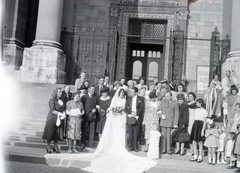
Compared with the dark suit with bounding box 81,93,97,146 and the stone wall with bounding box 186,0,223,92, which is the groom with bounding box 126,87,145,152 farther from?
the stone wall with bounding box 186,0,223,92

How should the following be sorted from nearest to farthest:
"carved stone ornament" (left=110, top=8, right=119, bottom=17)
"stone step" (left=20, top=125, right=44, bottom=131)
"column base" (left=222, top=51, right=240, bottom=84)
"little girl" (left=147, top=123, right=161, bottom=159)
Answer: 1. "little girl" (left=147, top=123, right=161, bottom=159)
2. "stone step" (left=20, top=125, right=44, bottom=131)
3. "column base" (left=222, top=51, right=240, bottom=84)
4. "carved stone ornament" (left=110, top=8, right=119, bottom=17)

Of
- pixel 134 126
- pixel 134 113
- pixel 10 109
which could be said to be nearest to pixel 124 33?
pixel 10 109

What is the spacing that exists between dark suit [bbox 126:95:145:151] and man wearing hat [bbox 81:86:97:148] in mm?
1117

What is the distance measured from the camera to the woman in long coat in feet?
26.9

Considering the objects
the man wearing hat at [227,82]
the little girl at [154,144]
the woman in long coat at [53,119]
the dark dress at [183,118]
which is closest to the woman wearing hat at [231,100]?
the man wearing hat at [227,82]

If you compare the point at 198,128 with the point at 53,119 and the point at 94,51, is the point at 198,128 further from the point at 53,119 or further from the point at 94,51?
the point at 94,51

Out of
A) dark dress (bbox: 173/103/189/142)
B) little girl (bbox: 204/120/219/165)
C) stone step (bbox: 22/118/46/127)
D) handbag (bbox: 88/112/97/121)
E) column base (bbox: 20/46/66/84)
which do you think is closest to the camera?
little girl (bbox: 204/120/219/165)

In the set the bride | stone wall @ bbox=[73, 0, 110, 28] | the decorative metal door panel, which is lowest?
the bride

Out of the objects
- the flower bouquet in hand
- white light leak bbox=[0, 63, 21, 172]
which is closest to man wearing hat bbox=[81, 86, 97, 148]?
the flower bouquet in hand

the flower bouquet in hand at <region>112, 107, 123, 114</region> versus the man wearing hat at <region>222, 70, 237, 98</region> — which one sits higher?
the man wearing hat at <region>222, 70, 237, 98</region>

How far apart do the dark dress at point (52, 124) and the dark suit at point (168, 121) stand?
3189 mm

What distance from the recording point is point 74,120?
8.62 m

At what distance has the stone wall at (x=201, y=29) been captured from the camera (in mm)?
18500

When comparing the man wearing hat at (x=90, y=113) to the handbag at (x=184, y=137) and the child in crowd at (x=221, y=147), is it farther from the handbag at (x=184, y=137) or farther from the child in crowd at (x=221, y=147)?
the child in crowd at (x=221, y=147)
